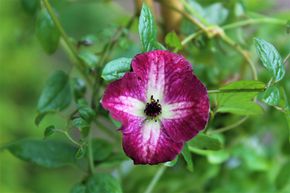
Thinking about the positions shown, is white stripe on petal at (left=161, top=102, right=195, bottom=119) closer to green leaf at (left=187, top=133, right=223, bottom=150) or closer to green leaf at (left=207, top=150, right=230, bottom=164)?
green leaf at (left=187, top=133, right=223, bottom=150)

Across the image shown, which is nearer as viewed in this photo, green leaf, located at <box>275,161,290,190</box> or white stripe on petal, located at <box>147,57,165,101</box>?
white stripe on petal, located at <box>147,57,165,101</box>

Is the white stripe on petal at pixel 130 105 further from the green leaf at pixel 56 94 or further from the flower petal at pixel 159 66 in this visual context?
the green leaf at pixel 56 94

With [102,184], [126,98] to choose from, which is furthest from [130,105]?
[102,184]

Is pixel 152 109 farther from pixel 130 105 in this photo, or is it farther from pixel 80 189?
pixel 80 189

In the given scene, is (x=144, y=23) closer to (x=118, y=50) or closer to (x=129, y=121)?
(x=129, y=121)

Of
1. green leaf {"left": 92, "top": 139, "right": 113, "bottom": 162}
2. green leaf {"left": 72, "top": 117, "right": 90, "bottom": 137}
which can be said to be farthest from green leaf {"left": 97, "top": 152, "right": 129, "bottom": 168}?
green leaf {"left": 72, "top": 117, "right": 90, "bottom": 137}
